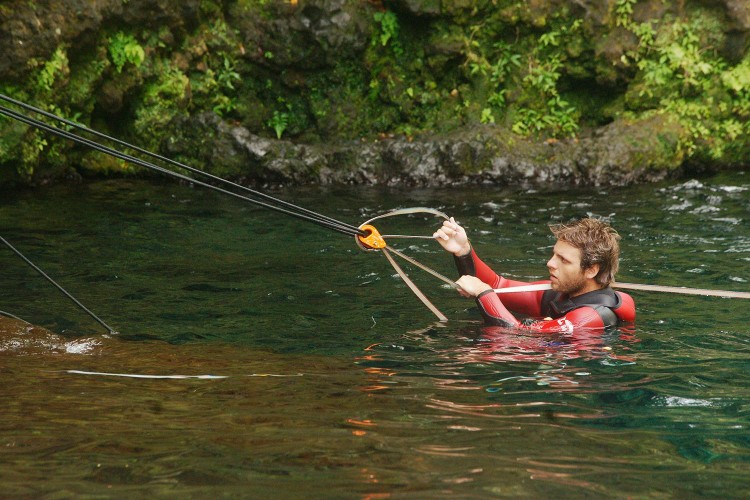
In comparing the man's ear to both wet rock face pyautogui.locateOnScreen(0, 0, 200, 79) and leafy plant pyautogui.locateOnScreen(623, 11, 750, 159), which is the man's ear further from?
leafy plant pyautogui.locateOnScreen(623, 11, 750, 159)

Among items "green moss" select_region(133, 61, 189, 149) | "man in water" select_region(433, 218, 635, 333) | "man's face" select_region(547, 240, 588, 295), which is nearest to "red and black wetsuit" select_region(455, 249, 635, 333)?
"man in water" select_region(433, 218, 635, 333)

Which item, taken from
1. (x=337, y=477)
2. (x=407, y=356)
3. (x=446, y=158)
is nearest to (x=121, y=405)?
(x=337, y=477)

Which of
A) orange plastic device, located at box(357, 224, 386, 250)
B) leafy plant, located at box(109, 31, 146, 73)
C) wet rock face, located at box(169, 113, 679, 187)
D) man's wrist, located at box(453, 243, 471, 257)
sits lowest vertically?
A: man's wrist, located at box(453, 243, 471, 257)

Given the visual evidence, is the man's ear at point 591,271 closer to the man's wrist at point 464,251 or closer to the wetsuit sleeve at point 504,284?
the wetsuit sleeve at point 504,284

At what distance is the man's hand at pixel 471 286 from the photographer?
19.9ft

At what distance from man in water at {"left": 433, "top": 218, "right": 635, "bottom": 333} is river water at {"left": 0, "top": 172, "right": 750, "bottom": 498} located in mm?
159

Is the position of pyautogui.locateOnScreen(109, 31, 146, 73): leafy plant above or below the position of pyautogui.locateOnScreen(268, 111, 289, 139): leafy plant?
above

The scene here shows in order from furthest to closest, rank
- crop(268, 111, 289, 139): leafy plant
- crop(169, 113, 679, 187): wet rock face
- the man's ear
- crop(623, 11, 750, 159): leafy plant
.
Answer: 1. crop(268, 111, 289, 139): leafy plant
2. crop(623, 11, 750, 159): leafy plant
3. crop(169, 113, 679, 187): wet rock face
4. the man's ear

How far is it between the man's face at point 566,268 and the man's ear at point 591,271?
19 millimetres

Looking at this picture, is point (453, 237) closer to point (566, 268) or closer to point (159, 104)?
point (566, 268)

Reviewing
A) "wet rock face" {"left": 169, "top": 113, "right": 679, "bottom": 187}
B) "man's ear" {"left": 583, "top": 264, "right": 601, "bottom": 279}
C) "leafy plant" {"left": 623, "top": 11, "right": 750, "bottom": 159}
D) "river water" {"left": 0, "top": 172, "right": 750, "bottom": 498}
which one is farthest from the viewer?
"leafy plant" {"left": 623, "top": 11, "right": 750, "bottom": 159}

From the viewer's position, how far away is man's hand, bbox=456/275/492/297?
607 centimetres

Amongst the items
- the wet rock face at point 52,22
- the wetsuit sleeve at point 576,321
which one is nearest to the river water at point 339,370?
the wetsuit sleeve at point 576,321

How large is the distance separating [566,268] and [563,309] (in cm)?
35
